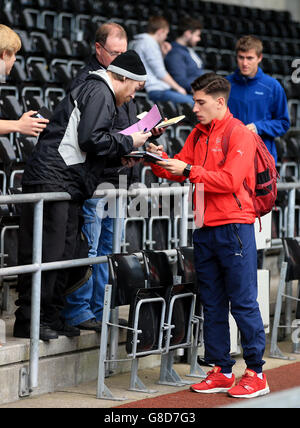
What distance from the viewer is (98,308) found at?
206 inches

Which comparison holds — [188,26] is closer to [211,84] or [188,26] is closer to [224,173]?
[211,84]

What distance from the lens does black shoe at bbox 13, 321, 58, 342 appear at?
15.4 feet

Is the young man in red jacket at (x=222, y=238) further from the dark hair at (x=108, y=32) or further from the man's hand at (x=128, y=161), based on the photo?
the dark hair at (x=108, y=32)

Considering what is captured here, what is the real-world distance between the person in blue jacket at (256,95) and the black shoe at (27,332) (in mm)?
2409

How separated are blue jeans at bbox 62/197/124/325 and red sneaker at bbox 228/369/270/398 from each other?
97 centimetres

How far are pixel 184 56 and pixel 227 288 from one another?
5786 mm

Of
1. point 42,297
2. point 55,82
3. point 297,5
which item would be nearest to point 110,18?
point 55,82

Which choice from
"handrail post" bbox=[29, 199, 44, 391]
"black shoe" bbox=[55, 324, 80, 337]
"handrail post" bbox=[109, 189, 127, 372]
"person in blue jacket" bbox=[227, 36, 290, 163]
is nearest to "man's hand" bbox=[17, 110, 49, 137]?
"handrail post" bbox=[29, 199, 44, 391]

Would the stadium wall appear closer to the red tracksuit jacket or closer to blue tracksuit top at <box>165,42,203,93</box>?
blue tracksuit top at <box>165,42,203,93</box>

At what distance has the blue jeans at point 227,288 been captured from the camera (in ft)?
15.3

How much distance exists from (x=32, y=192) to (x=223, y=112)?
1144mm

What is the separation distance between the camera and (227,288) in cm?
473
